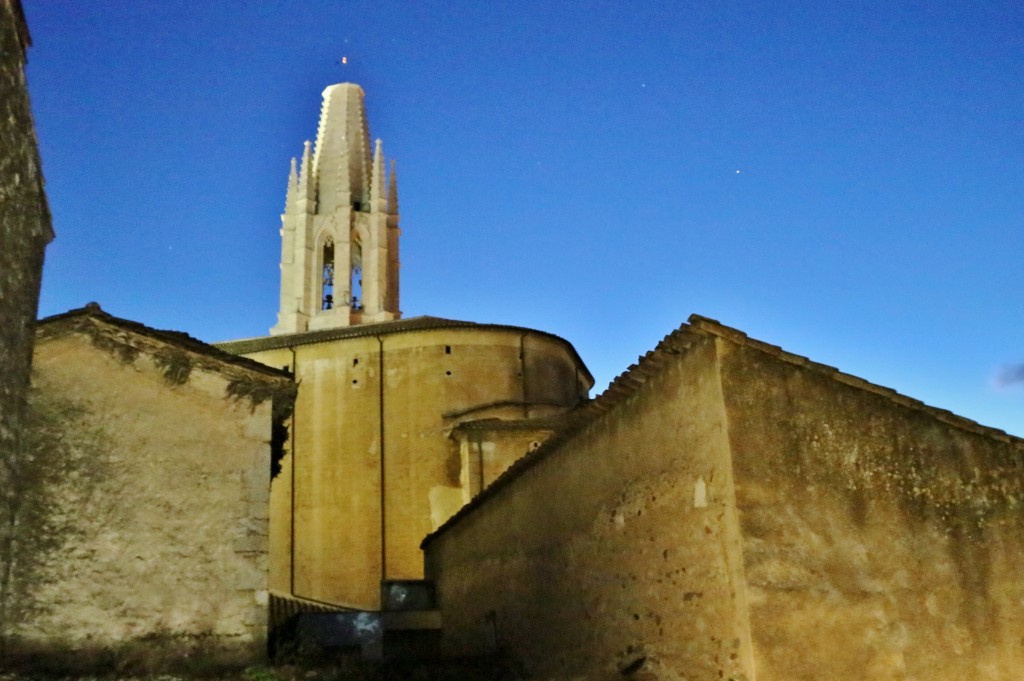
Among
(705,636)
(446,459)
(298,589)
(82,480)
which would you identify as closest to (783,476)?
(705,636)

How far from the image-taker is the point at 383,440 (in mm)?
32250

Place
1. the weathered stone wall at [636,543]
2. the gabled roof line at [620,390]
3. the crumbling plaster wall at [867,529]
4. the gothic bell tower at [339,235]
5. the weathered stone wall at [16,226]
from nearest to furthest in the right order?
the weathered stone wall at [16,226]
the crumbling plaster wall at [867,529]
the weathered stone wall at [636,543]
the gabled roof line at [620,390]
the gothic bell tower at [339,235]

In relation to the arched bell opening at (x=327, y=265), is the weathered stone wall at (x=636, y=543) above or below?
below

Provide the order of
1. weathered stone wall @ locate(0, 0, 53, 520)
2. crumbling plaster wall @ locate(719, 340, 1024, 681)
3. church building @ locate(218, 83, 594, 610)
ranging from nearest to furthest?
weathered stone wall @ locate(0, 0, 53, 520), crumbling plaster wall @ locate(719, 340, 1024, 681), church building @ locate(218, 83, 594, 610)

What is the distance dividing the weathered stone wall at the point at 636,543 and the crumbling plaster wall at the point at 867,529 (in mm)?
322

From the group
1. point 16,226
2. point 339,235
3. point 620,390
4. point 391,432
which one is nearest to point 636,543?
point 620,390

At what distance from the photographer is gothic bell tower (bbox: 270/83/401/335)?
1884 inches

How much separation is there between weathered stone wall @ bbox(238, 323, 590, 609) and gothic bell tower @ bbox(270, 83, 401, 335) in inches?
517

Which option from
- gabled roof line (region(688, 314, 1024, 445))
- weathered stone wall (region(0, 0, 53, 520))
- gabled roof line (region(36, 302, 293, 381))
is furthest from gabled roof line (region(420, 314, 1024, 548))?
weathered stone wall (region(0, 0, 53, 520))

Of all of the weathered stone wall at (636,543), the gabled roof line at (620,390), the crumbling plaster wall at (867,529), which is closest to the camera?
the crumbling plaster wall at (867,529)

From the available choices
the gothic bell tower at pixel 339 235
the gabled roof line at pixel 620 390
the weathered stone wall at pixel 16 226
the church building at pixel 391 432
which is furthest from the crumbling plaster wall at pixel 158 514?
the gothic bell tower at pixel 339 235

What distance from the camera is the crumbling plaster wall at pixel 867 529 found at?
953cm

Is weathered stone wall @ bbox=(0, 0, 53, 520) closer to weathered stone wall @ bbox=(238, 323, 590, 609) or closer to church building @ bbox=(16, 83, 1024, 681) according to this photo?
church building @ bbox=(16, 83, 1024, 681)

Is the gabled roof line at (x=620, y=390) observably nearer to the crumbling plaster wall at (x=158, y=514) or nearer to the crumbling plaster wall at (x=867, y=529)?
the crumbling plaster wall at (x=867, y=529)
